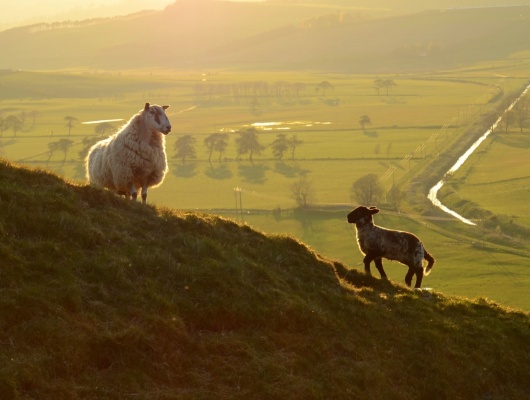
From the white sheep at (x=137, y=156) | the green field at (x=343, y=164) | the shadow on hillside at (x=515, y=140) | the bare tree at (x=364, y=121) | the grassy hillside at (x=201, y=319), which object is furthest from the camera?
the bare tree at (x=364, y=121)

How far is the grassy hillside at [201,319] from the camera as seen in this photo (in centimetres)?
1136

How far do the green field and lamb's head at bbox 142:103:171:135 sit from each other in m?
7.01

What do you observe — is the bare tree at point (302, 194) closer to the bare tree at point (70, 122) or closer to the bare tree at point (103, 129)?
the bare tree at point (103, 129)

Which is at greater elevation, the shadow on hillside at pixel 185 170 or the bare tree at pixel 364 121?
the bare tree at pixel 364 121

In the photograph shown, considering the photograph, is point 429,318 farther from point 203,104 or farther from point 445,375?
point 203,104

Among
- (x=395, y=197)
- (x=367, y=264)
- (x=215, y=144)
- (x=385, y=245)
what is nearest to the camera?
(x=367, y=264)

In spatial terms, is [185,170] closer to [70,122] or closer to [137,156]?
[70,122]

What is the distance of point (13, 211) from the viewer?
14.0 metres

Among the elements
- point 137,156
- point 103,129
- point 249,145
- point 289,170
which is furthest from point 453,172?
point 137,156

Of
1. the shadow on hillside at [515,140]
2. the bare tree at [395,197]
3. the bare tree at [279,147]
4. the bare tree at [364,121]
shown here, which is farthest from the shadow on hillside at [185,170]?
the shadow on hillside at [515,140]

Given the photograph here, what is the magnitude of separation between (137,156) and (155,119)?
1070 mm

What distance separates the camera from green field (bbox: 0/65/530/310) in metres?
71.8

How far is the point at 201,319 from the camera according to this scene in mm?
13227

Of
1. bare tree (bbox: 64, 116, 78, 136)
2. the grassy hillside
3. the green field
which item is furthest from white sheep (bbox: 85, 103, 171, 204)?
bare tree (bbox: 64, 116, 78, 136)
